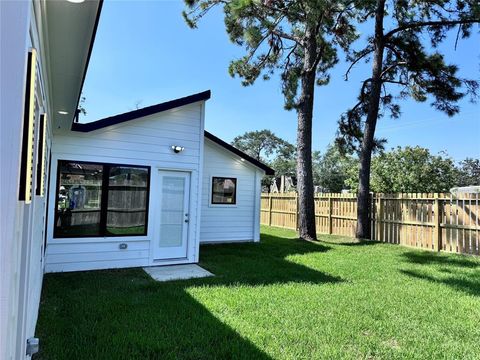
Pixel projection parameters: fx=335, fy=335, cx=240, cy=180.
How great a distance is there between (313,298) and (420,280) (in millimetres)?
2684

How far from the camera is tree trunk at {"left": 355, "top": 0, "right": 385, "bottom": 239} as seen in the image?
11.4m

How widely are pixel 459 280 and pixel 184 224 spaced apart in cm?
557

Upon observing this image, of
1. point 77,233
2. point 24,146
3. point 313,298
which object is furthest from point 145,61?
point 24,146

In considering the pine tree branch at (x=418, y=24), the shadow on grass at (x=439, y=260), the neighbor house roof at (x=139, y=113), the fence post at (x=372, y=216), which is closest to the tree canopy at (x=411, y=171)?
the fence post at (x=372, y=216)

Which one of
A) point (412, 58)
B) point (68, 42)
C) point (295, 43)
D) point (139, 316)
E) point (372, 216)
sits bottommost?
point (139, 316)

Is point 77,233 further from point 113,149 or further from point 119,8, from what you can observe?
point 119,8

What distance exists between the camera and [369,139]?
11484mm

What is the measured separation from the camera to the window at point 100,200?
21.0 feet

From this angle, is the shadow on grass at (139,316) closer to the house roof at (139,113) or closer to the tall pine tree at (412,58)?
the house roof at (139,113)

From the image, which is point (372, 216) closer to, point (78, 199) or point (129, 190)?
point (129, 190)

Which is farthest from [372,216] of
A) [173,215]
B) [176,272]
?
[176,272]

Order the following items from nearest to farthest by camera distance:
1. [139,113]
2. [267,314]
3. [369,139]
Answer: [267,314] → [139,113] → [369,139]

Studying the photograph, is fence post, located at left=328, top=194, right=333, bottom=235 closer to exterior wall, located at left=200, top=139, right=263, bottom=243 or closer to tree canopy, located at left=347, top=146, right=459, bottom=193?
exterior wall, located at left=200, top=139, right=263, bottom=243

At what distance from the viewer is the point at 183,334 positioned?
370 centimetres
